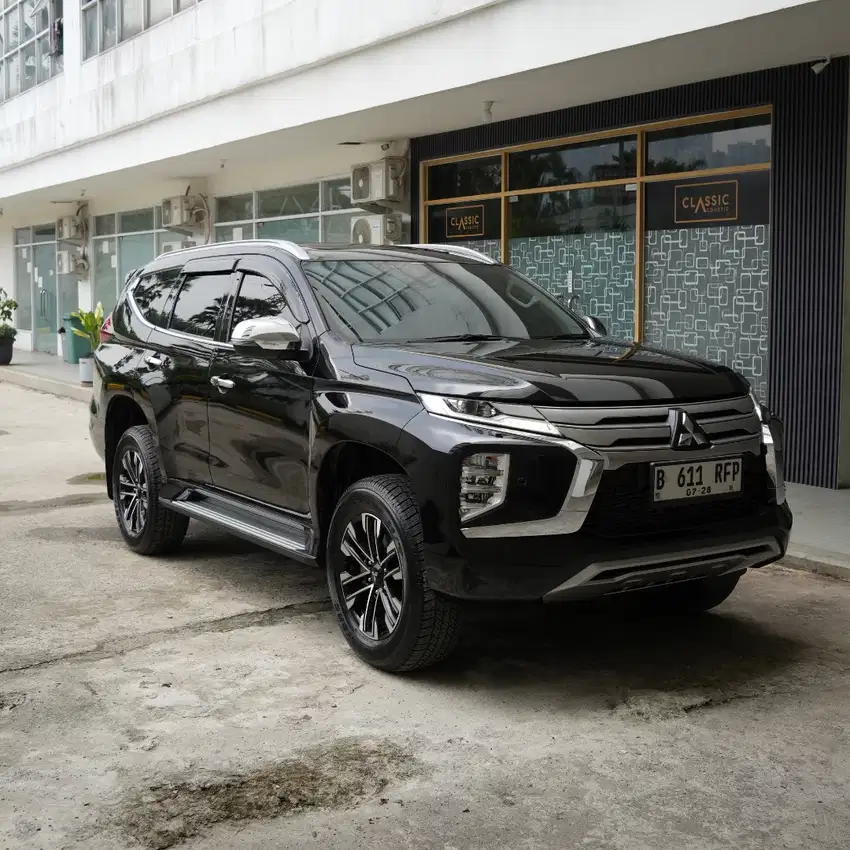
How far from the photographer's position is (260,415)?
5812 mm

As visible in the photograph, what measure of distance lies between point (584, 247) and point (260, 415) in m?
7.12

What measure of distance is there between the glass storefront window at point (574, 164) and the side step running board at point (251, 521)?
259 inches

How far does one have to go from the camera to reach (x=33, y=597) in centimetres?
625

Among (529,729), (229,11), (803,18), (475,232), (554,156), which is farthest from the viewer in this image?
(229,11)

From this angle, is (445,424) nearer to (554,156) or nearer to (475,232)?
(554,156)

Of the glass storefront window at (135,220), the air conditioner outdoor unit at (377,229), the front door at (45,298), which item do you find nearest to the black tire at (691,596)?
the air conditioner outdoor unit at (377,229)

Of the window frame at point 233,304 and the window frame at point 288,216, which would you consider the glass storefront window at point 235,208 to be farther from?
the window frame at point 233,304

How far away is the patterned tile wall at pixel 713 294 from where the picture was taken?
10344 mm

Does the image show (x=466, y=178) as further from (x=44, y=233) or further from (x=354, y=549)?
(x=44, y=233)

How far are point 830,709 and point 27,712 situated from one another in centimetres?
302

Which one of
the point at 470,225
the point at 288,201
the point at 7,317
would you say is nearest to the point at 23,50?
the point at 7,317

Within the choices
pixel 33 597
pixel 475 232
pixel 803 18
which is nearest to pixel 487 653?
pixel 33 597

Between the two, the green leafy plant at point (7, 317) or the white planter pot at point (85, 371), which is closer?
the white planter pot at point (85, 371)

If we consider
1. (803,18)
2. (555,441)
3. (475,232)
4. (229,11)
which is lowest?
(555,441)
